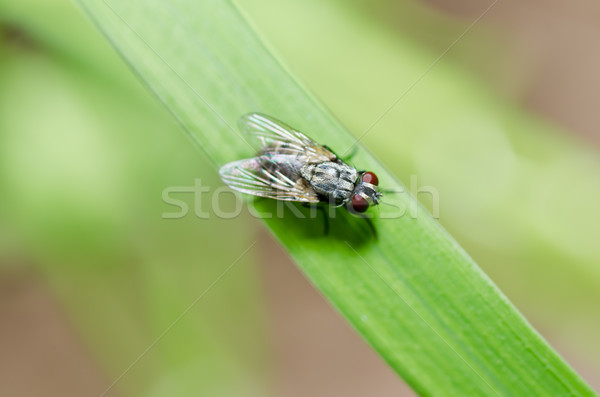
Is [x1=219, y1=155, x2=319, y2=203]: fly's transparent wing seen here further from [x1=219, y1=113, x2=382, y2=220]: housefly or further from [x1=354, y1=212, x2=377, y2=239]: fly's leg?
[x1=354, y1=212, x2=377, y2=239]: fly's leg

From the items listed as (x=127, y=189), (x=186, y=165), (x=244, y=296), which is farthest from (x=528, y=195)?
(x=127, y=189)

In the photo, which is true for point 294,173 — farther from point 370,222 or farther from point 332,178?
point 370,222

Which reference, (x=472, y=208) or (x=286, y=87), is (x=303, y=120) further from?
(x=472, y=208)

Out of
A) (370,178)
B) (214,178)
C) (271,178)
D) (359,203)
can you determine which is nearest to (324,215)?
(359,203)

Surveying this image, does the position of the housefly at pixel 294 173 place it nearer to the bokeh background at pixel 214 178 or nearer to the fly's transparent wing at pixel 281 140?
the fly's transparent wing at pixel 281 140
